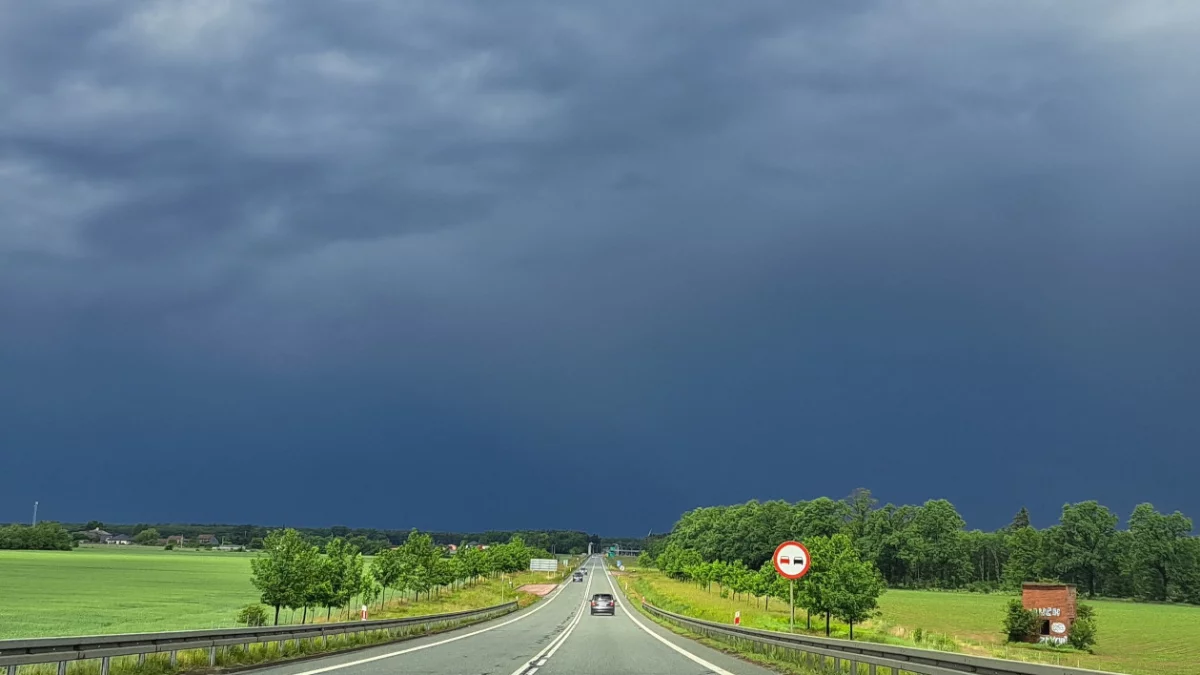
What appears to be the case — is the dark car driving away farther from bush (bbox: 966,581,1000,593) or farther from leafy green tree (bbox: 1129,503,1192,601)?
bush (bbox: 966,581,1000,593)

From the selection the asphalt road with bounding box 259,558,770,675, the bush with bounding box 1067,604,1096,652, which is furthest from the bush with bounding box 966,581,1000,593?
the asphalt road with bounding box 259,558,770,675

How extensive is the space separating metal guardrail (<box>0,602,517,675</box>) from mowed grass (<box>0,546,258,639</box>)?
920 inches

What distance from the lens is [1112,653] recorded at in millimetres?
58031

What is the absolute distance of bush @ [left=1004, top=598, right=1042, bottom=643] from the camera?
63.6 metres

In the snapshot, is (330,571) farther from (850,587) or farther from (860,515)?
(860,515)

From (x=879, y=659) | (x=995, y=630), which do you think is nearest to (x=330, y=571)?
(x=879, y=659)

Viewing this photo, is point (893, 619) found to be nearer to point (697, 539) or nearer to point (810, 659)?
point (810, 659)

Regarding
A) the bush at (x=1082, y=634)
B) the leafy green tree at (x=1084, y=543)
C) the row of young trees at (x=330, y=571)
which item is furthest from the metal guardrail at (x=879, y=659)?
the leafy green tree at (x=1084, y=543)

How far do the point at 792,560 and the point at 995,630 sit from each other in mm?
60180

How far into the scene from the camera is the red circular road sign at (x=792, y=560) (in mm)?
21859

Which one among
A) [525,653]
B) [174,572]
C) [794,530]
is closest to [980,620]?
[794,530]

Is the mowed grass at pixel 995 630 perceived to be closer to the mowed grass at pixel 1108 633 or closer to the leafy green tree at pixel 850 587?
the mowed grass at pixel 1108 633

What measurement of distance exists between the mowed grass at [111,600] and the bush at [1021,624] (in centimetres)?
5418

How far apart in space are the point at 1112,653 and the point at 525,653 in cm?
5129
